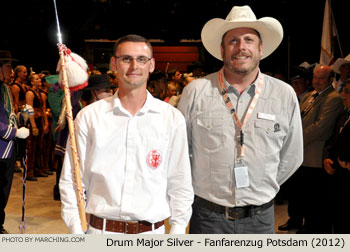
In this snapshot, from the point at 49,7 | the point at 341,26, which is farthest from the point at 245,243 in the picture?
the point at 49,7

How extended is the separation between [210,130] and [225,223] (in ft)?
1.93

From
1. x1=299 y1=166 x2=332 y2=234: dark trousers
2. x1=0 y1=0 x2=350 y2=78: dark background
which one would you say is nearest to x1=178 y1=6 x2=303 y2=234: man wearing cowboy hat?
x1=299 y1=166 x2=332 y2=234: dark trousers

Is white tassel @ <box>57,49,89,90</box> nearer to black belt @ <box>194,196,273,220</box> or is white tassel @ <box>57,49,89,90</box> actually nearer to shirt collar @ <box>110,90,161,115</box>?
shirt collar @ <box>110,90,161,115</box>

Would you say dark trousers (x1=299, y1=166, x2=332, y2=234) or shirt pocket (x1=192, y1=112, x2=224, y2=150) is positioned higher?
shirt pocket (x1=192, y1=112, x2=224, y2=150)

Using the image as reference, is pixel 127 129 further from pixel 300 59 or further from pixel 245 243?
pixel 300 59

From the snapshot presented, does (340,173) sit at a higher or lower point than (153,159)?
lower

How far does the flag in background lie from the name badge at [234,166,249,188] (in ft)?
19.7

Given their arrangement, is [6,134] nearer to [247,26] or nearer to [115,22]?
[247,26]

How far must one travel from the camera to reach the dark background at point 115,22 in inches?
487

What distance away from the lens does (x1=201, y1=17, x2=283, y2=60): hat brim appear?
123 inches

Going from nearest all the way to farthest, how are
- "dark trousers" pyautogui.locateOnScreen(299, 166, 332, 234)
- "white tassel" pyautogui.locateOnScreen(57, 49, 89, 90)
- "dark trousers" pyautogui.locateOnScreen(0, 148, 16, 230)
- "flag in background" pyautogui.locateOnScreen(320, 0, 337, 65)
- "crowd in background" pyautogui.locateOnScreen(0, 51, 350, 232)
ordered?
1. "white tassel" pyautogui.locateOnScreen(57, 49, 89, 90)
2. "dark trousers" pyautogui.locateOnScreen(299, 166, 332, 234)
3. "dark trousers" pyautogui.locateOnScreen(0, 148, 16, 230)
4. "crowd in background" pyautogui.locateOnScreen(0, 51, 350, 232)
5. "flag in background" pyautogui.locateOnScreen(320, 0, 337, 65)

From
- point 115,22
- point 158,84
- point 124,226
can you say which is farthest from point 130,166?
point 115,22

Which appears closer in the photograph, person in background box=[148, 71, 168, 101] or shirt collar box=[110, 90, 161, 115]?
shirt collar box=[110, 90, 161, 115]

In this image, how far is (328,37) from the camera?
8477 mm
